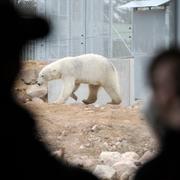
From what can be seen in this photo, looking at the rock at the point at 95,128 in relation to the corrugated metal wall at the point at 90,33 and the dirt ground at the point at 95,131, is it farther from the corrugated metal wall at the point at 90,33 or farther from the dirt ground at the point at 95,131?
the corrugated metal wall at the point at 90,33

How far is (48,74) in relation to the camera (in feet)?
18.2

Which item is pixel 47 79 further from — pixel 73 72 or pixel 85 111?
pixel 85 111

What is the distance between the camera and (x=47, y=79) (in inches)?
221

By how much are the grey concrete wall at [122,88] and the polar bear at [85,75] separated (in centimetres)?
9

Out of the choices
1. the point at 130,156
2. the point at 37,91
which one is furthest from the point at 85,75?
the point at 130,156

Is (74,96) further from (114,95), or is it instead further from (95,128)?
(95,128)

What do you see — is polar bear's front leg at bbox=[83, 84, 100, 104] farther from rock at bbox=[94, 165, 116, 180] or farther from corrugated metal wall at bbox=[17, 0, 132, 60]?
rock at bbox=[94, 165, 116, 180]

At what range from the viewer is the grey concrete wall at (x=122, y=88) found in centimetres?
538

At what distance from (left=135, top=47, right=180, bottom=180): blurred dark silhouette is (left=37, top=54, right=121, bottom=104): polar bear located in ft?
16.3

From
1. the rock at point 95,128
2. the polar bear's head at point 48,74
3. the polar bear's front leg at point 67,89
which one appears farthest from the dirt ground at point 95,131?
the polar bear's head at point 48,74

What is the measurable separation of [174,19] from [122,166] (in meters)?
2.22

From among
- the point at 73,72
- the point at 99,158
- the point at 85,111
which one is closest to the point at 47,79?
the point at 73,72

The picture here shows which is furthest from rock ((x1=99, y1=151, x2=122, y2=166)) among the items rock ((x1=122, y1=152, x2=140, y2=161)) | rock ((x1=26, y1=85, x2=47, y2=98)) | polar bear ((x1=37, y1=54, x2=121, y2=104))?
rock ((x1=26, y1=85, x2=47, y2=98))

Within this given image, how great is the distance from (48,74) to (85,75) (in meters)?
0.31
